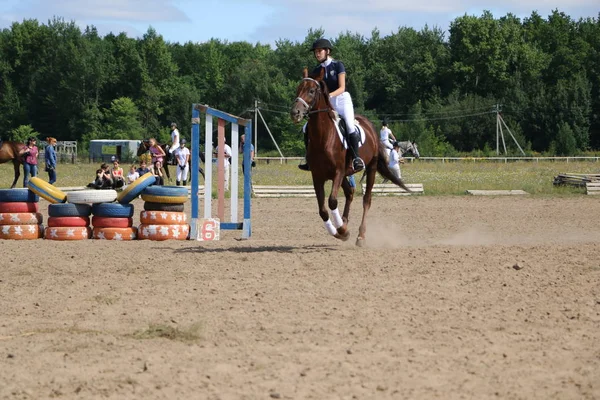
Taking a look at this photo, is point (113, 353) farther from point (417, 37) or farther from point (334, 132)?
point (417, 37)

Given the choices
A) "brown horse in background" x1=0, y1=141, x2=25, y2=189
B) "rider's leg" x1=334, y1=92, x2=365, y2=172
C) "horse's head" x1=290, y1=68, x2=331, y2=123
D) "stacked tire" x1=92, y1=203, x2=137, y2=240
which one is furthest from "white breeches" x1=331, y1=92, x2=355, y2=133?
"brown horse in background" x1=0, y1=141, x2=25, y2=189

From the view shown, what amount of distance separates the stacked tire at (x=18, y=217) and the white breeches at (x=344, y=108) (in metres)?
5.70

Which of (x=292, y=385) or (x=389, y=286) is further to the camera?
(x=389, y=286)

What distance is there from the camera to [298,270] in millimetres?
11352

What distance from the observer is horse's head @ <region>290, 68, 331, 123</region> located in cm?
1239

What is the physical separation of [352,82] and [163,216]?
3243 inches

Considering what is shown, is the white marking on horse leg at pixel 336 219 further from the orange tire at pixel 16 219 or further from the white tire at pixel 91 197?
the orange tire at pixel 16 219

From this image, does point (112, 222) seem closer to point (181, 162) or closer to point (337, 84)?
point (337, 84)

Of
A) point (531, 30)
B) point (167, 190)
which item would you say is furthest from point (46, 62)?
point (167, 190)

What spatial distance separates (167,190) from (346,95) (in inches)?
138

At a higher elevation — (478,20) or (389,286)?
(478,20)

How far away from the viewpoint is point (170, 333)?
7855 millimetres

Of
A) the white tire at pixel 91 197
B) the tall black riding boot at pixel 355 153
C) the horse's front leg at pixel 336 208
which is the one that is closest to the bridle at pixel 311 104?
the tall black riding boot at pixel 355 153

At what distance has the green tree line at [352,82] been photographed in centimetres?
9056
